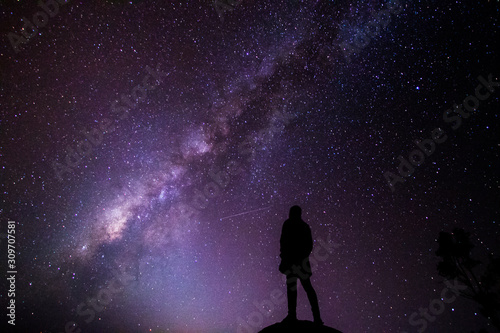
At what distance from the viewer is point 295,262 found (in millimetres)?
4262

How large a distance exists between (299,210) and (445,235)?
32.3 ft

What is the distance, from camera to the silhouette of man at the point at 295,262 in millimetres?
4250

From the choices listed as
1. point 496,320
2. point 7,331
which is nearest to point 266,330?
point 496,320

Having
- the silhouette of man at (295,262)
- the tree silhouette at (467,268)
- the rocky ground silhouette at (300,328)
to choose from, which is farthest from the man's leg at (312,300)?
the tree silhouette at (467,268)

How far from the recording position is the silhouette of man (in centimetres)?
425

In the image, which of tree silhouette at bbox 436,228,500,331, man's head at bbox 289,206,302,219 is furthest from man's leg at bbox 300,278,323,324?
tree silhouette at bbox 436,228,500,331

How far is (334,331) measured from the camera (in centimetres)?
422

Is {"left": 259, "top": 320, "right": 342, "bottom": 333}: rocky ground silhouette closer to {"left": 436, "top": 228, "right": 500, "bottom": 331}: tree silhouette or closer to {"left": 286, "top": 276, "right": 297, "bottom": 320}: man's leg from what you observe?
{"left": 286, "top": 276, "right": 297, "bottom": 320}: man's leg

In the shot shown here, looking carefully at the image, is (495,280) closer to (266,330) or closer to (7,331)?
(266,330)

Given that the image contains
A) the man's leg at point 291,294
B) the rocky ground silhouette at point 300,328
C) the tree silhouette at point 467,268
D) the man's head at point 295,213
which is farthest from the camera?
the tree silhouette at point 467,268

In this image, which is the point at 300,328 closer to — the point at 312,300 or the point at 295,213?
the point at 312,300

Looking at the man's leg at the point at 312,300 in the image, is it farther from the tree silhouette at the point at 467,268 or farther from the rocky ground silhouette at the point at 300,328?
the tree silhouette at the point at 467,268

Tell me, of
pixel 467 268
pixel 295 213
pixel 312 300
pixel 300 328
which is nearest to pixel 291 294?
pixel 312 300

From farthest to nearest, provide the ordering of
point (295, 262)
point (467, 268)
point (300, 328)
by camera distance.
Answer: point (467, 268), point (295, 262), point (300, 328)
